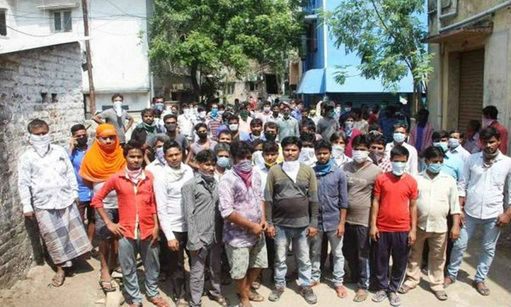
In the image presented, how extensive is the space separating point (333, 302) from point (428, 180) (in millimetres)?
1555

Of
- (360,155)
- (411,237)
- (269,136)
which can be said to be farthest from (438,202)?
(269,136)

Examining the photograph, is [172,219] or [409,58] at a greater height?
[409,58]

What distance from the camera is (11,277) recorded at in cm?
459

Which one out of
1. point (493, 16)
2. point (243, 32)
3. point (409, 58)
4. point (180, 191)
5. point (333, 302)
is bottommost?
point (333, 302)

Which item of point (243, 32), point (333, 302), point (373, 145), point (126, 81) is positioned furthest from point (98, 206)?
point (126, 81)

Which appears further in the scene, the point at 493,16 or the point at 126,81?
the point at 126,81

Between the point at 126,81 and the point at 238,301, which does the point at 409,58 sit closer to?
the point at 238,301

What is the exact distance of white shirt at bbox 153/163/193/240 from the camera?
13.9 feet

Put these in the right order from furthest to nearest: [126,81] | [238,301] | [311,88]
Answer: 1. [126,81]
2. [311,88]
3. [238,301]

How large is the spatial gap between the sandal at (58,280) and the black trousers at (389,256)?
3299 millimetres

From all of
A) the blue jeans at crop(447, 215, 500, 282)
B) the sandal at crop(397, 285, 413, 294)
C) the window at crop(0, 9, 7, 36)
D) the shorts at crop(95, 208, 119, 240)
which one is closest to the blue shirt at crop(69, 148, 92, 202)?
the shorts at crop(95, 208, 119, 240)

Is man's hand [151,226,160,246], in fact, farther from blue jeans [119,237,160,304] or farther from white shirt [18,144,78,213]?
white shirt [18,144,78,213]

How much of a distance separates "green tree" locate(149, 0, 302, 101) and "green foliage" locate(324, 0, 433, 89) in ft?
27.5

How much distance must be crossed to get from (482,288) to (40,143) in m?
4.82
